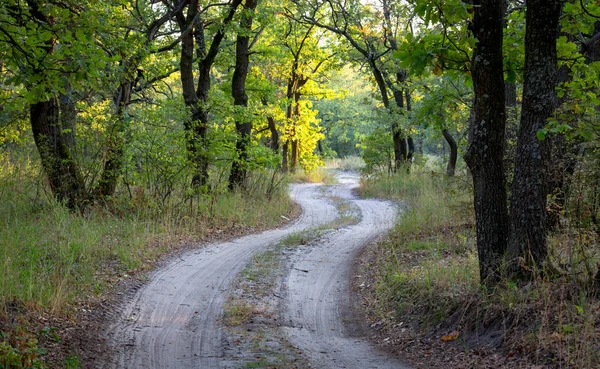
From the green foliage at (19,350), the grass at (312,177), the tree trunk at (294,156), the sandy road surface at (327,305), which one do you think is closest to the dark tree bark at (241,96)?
the sandy road surface at (327,305)

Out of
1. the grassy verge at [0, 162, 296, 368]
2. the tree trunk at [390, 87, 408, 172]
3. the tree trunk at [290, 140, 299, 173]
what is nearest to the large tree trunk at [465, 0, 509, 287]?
the grassy verge at [0, 162, 296, 368]

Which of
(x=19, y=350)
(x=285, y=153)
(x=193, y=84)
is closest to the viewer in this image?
(x=19, y=350)

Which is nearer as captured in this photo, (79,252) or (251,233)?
(79,252)

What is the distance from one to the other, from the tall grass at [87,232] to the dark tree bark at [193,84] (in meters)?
1.04

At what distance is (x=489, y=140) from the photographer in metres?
6.10

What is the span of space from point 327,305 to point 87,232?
186 inches

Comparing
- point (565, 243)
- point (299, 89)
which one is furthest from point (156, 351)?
point (299, 89)

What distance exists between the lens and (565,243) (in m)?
5.76

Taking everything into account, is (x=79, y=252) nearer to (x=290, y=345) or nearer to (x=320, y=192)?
(x=290, y=345)

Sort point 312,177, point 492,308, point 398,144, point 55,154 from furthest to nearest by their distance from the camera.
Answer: point 312,177 < point 398,144 < point 55,154 < point 492,308

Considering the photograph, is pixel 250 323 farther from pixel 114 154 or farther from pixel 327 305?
pixel 114 154

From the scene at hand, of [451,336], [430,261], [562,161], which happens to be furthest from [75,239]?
[562,161]

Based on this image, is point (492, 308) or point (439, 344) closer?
point (492, 308)

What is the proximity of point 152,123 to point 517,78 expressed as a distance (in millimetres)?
8874
